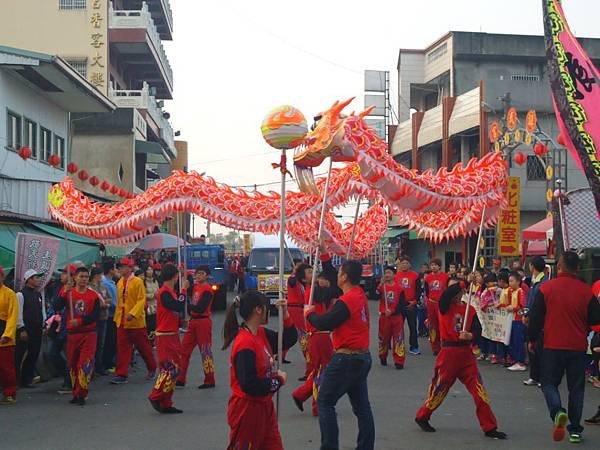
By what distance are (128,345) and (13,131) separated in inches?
412

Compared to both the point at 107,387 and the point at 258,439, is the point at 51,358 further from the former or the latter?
the point at 258,439

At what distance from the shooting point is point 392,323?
40.7 ft

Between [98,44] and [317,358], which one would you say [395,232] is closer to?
[98,44]

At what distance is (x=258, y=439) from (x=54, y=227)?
12413mm

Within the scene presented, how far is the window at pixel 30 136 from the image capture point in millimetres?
20300

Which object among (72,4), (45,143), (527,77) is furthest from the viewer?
(72,4)

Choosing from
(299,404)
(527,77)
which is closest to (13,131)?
(299,404)

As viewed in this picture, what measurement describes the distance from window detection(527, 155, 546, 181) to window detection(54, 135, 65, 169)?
1602 cm

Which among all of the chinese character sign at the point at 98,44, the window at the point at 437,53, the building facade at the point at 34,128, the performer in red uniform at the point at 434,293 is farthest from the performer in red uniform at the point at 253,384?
the window at the point at 437,53

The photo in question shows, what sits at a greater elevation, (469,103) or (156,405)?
(469,103)

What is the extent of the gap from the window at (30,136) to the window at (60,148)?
1.91 metres

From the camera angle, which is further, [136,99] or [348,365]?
[136,99]

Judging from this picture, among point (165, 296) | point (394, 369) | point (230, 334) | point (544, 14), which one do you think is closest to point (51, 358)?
point (165, 296)

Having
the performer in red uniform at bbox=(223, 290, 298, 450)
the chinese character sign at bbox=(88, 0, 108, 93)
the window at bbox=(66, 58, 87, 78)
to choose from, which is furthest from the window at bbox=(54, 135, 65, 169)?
the performer in red uniform at bbox=(223, 290, 298, 450)
